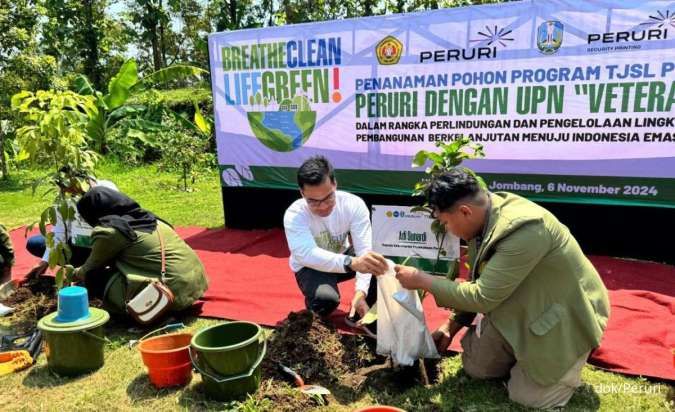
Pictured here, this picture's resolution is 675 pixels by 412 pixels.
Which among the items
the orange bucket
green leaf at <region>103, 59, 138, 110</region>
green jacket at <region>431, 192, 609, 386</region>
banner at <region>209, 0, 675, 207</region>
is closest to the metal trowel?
the orange bucket

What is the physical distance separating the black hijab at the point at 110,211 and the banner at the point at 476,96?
8.84ft

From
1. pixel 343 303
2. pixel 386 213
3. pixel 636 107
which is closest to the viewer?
pixel 386 213

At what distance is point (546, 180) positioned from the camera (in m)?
5.08

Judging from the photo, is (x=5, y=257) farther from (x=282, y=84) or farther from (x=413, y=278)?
(x=413, y=278)

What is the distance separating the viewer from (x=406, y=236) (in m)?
3.36

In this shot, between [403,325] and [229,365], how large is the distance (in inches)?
36.5

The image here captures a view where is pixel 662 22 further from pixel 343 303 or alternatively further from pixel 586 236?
pixel 343 303

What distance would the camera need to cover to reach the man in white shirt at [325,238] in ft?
10.5

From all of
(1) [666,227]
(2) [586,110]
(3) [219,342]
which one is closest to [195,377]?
(3) [219,342]

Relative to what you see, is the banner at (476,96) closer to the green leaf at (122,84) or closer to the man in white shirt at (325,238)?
the man in white shirt at (325,238)

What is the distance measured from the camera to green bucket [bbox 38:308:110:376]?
2996mm

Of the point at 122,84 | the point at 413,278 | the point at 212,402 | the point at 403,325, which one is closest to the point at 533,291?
the point at 413,278

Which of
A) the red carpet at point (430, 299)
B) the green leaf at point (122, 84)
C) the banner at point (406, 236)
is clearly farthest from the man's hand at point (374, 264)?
the green leaf at point (122, 84)

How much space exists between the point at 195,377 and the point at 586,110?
4007 mm
